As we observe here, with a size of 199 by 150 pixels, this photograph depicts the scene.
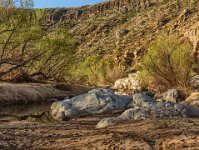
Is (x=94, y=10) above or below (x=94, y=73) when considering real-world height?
above

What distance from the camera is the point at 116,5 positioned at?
96.5m

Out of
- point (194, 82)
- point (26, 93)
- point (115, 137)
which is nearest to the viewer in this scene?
point (115, 137)

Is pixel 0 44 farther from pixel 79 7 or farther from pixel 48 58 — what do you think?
pixel 79 7

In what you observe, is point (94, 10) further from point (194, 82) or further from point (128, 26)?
point (194, 82)

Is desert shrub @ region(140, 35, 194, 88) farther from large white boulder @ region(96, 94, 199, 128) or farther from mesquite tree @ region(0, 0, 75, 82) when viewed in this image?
large white boulder @ region(96, 94, 199, 128)

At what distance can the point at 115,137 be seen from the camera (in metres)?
8.49

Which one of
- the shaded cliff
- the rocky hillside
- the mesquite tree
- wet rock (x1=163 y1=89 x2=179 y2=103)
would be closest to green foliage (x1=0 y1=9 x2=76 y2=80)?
the mesquite tree

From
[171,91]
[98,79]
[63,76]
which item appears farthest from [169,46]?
[98,79]

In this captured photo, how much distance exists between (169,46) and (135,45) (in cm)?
3759

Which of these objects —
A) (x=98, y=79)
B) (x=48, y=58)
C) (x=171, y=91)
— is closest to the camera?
(x=171, y=91)

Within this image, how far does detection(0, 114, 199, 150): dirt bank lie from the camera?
7629mm

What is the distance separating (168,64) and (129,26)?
47109mm

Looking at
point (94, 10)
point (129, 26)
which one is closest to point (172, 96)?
point (129, 26)

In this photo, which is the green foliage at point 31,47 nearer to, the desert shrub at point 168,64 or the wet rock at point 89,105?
the desert shrub at point 168,64
